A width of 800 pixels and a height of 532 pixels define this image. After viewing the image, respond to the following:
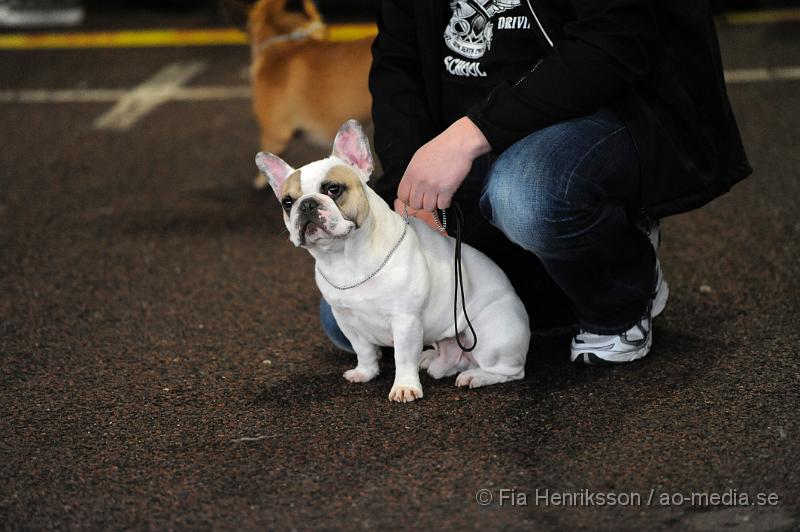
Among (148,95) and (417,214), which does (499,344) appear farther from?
(148,95)

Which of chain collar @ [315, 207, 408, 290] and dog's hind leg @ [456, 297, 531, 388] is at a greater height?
chain collar @ [315, 207, 408, 290]

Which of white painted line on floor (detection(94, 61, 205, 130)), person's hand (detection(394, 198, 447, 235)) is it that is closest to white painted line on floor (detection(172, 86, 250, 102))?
white painted line on floor (detection(94, 61, 205, 130))

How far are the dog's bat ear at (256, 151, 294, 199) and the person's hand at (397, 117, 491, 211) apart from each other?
0.28 metres

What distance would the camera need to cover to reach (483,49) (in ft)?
7.61

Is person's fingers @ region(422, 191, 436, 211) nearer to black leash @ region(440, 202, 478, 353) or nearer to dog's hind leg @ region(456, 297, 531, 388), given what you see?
black leash @ region(440, 202, 478, 353)

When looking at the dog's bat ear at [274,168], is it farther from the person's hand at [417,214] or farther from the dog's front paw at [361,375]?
the dog's front paw at [361,375]

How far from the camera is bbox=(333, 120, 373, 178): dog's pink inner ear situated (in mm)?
2162

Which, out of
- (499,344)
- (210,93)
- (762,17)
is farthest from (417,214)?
(762,17)

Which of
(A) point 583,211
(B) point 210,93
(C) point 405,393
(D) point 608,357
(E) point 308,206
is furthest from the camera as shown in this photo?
(B) point 210,93

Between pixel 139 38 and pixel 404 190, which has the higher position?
pixel 404 190

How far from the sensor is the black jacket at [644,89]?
206cm

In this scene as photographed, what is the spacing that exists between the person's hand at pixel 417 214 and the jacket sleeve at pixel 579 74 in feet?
0.96

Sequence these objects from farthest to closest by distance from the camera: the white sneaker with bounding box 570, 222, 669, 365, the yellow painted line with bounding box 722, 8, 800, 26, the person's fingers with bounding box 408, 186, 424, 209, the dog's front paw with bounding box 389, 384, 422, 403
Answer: the yellow painted line with bounding box 722, 8, 800, 26 < the white sneaker with bounding box 570, 222, 669, 365 < the dog's front paw with bounding box 389, 384, 422, 403 < the person's fingers with bounding box 408, 186, 424, 209

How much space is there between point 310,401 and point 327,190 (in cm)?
51
